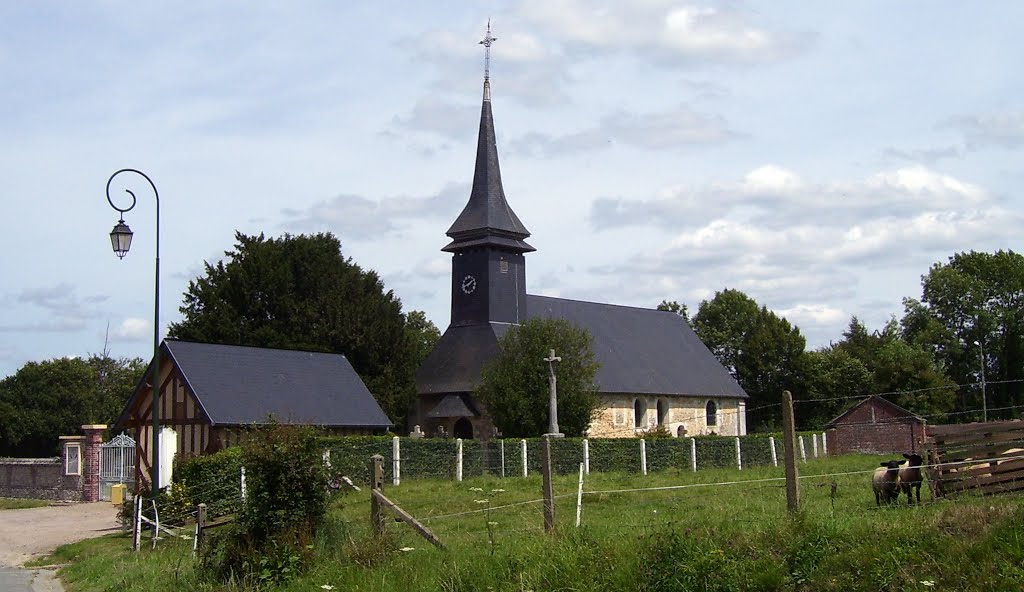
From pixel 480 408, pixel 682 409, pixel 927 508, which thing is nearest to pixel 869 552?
pixel 927 508

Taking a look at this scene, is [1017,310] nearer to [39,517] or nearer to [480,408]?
[480,408]

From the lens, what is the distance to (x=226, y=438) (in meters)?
32.1

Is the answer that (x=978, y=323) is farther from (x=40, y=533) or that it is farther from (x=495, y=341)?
(x=40, y=533)

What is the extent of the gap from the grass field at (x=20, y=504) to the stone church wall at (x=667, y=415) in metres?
22.5

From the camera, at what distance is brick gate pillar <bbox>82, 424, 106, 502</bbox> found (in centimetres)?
3778

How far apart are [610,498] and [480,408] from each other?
2801 centimetres

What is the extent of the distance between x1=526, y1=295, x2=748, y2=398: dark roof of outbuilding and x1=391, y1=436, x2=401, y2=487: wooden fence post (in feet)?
73.6

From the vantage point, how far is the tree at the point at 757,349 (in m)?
70.2

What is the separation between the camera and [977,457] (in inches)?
557

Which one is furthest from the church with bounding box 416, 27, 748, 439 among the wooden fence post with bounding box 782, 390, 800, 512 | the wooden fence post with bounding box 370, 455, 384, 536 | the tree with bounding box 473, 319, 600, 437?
the wooden fence post with bounding box 782, 390, 800, 512

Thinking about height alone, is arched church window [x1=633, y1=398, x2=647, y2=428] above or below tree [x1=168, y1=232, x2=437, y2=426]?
below

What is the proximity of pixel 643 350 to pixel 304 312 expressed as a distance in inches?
725

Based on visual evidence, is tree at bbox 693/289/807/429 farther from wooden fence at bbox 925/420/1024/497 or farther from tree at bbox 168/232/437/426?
wooden fence at bbox 925/420/1024/497

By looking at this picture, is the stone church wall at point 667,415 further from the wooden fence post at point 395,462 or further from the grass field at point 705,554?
the grass field at point 705,554
